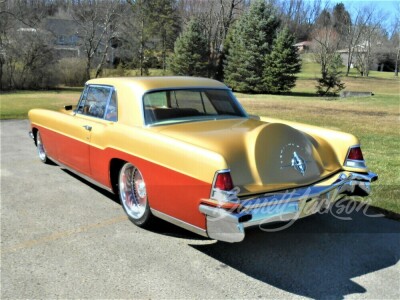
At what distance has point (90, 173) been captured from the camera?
5.02m

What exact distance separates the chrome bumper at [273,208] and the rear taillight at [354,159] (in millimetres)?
228

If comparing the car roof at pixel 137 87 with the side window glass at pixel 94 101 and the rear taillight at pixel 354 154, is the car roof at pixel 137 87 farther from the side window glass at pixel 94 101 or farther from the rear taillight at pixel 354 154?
the rear taillight at pixel 354 154

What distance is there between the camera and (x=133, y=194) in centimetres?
439

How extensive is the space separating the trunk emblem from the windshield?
1.26 metres

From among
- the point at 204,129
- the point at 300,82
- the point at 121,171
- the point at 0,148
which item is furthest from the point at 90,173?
the point at 300,82

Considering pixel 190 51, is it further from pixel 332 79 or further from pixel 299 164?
pixel 299 164

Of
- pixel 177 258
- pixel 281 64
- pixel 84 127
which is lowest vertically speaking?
pixel 177 258

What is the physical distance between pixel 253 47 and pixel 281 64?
2727 mm

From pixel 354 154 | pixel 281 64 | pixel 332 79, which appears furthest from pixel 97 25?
pixel 354 154

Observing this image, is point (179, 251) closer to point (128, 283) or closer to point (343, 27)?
point (128, 283)

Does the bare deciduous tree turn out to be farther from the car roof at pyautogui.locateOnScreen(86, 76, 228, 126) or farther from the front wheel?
the front wheel

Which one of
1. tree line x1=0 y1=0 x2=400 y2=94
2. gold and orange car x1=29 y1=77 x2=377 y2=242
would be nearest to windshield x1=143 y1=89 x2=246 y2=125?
gold and orange car x1=29 y1=77 x2=377 y2=242

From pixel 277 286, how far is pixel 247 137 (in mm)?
1289

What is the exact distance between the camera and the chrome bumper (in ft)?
10.2
